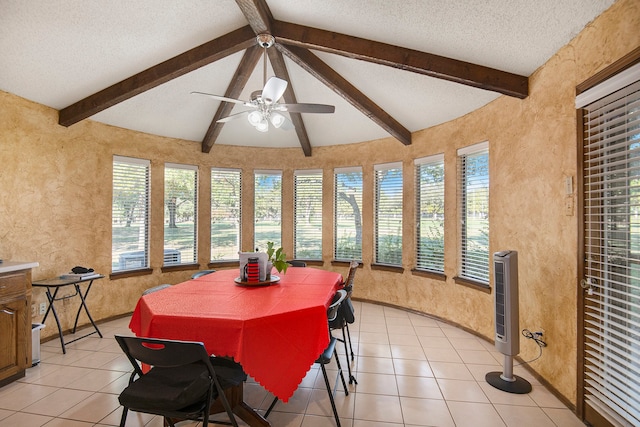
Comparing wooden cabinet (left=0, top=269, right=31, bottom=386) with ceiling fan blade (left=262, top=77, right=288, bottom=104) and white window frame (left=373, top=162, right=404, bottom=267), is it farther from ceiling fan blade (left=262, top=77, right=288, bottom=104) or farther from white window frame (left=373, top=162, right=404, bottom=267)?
white window frame (left=373, top=162, right=404, bottom=267)

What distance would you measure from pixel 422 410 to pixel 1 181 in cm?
456

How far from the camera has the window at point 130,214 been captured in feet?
14.8

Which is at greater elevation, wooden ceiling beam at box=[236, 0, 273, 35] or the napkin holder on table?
wooden ceiling beam at box=[236, 0, 273, 35]

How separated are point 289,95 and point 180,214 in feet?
8.81

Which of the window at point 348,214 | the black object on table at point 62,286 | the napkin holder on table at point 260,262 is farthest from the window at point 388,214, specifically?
the black object on table at point 62,286

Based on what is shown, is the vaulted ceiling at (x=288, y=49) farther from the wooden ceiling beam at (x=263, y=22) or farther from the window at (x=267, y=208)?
the window at (x=267, y=208)

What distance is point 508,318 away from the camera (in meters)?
2.73

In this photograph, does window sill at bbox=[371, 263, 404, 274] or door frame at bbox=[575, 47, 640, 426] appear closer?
door frame at bbox=[575, 47, 640, 426]

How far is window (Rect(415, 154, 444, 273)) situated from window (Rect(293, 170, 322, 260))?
1797 millimetres

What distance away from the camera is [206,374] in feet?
5.95

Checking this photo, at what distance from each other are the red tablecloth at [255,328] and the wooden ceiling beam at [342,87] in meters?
2.63

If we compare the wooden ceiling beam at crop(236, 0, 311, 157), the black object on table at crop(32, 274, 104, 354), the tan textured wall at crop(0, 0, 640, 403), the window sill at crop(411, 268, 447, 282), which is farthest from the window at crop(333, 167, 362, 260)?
the black object on table at crop(32, 274, 104, 354)

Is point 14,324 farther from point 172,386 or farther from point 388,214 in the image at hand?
point 388,214

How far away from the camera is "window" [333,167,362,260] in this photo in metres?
5.50
